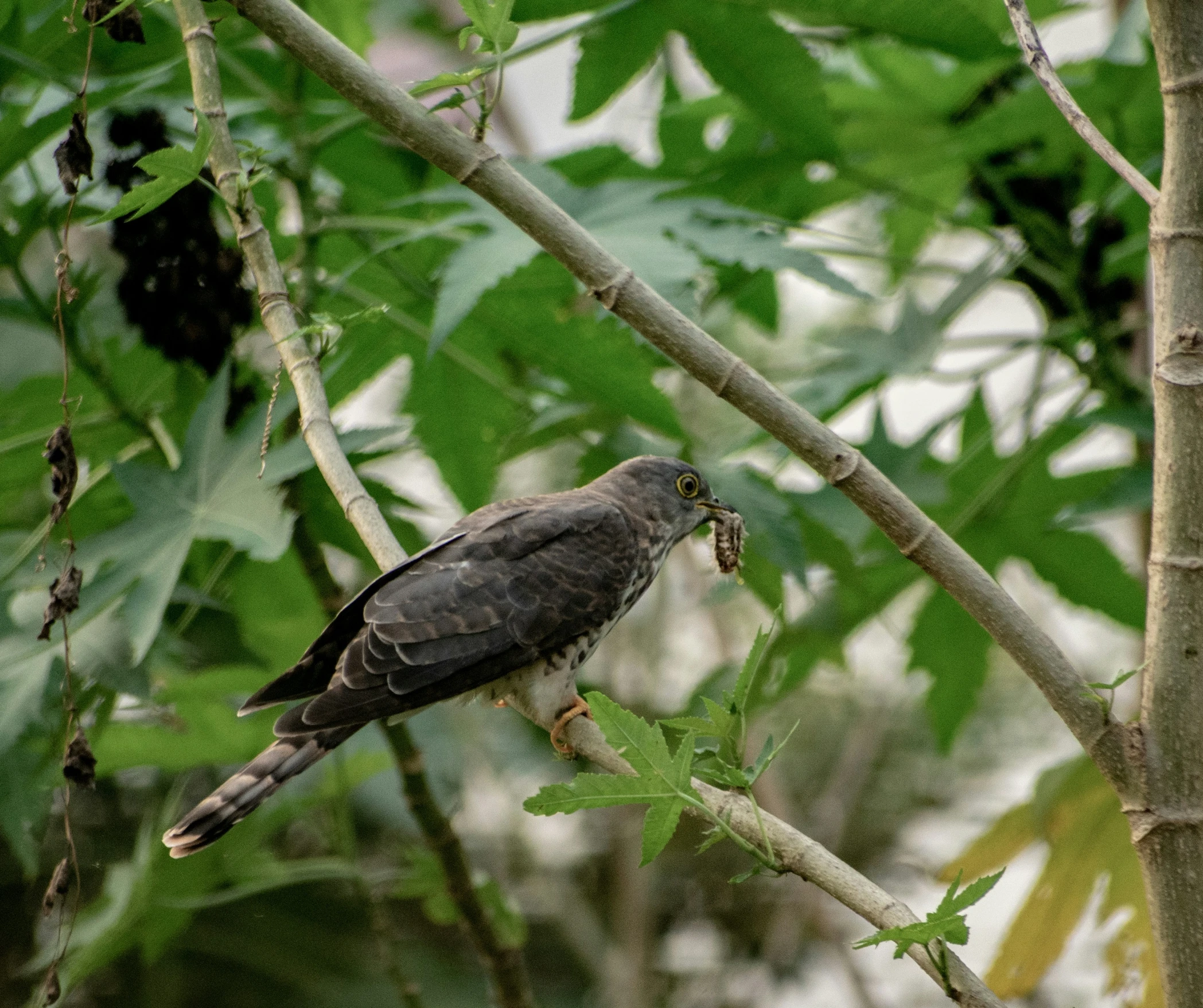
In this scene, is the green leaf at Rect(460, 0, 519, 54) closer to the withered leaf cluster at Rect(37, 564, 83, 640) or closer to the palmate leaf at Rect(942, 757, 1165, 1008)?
the withered leaf cluster at Rect(37, 564, 83, 640)

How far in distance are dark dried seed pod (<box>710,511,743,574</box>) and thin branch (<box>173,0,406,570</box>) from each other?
0.69 meters

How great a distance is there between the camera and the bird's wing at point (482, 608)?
5.57ft

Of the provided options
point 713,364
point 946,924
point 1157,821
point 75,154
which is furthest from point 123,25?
point 1157,821

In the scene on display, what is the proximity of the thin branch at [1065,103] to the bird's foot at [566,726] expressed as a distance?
3.79 ft

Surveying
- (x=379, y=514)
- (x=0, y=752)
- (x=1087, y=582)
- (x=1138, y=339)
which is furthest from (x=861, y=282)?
(x=0, y=752)

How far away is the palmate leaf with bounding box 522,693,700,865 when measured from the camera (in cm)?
109

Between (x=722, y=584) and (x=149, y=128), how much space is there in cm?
128

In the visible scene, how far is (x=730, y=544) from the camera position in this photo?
2053 millimetres

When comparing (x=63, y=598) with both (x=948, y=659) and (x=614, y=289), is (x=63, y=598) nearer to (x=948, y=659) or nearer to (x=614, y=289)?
(x=614, y=289)

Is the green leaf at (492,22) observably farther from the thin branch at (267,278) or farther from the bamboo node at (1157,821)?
the bamboo node at (1157,821)

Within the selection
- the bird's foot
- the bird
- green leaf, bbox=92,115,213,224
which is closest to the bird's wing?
the bird

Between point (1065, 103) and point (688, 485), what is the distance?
1.01 metres

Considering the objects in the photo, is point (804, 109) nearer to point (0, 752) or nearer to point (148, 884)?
point (0, 752)

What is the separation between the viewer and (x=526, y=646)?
1962mm
